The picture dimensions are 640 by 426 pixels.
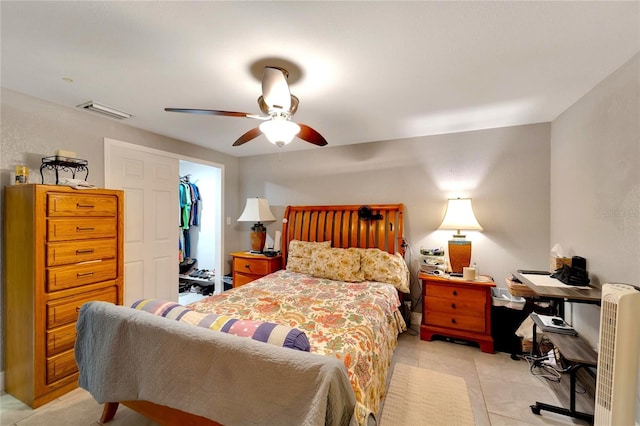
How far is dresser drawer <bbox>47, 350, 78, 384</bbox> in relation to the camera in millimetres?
1968

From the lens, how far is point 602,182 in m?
1.91

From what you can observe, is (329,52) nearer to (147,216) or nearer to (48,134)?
(48,134)

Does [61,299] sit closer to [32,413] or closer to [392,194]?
[32,413]

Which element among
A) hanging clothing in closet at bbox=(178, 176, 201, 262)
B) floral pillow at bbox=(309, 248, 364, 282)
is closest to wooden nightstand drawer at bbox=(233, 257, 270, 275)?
floral pillow at bbox=(309, 248, 364, 282)

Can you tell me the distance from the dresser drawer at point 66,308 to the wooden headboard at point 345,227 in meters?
2.08

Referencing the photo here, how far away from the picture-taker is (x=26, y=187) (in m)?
1.92

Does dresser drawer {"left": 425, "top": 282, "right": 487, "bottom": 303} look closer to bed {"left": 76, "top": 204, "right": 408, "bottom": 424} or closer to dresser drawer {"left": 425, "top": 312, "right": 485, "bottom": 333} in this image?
dresser drawer {"left": 425, "top": 312, "right": 485, "bottom": 333}

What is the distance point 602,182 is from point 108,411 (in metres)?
3.85

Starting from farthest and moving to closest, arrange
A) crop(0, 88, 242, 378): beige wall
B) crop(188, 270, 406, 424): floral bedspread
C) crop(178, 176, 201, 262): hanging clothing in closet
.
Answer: crop(178, 176, 201, 262): hanging clothing in closet → crop(0, 88, 242, 378): beige wall → crop(188, 270, 406, 424): floral bedspread

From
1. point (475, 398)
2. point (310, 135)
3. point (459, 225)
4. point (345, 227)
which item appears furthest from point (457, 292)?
point (310, 135)

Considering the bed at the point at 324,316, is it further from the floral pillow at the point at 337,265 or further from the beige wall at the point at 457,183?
the beige wall at the point at 457,183

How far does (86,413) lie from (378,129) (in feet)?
11.7

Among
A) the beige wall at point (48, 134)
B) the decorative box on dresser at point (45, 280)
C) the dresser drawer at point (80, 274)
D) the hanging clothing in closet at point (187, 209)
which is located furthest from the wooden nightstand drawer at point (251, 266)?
the beige wall at point (48, 134)

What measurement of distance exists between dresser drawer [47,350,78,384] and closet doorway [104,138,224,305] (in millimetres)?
859
